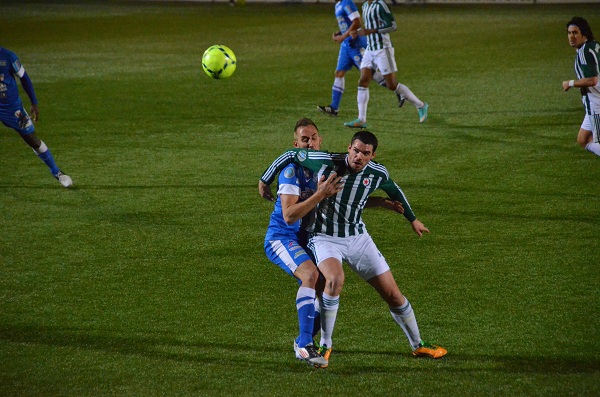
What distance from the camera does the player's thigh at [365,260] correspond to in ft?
18.9

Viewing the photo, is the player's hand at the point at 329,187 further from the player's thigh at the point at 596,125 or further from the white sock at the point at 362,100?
the white sock at the point at 362,100

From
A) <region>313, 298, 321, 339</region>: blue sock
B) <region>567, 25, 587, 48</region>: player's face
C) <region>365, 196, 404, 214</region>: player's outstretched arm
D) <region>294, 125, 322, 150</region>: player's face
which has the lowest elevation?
<region>313, 298, 321, 339</region>: blue sock

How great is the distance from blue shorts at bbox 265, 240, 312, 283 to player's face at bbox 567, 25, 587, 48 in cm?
520

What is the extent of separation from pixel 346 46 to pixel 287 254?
9335mm

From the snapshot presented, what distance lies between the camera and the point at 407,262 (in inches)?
307

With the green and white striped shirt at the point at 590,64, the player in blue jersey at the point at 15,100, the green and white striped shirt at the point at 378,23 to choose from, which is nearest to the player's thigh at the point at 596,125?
the green and white striped shirt at the point at 590,64

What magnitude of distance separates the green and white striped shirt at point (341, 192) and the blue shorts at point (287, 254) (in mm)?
200

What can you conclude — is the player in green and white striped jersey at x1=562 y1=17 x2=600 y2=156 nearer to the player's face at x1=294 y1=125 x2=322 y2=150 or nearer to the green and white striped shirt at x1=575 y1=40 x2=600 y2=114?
the green and white striped shirt at x1=575 y1=40 x2=600 y2=114

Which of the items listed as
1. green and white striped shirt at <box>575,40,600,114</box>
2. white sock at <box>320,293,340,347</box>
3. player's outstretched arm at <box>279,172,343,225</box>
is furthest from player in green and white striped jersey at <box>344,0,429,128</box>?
white sock at <box>320,293,340,347</box>

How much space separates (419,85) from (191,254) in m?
10.7

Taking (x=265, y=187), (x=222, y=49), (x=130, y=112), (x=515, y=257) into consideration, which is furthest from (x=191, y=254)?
(x=130, y=112)

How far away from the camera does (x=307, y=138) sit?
6.40 metres

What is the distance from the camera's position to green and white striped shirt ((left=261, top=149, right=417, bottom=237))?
5.83m

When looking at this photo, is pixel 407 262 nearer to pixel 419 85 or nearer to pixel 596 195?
pixel 596 195
